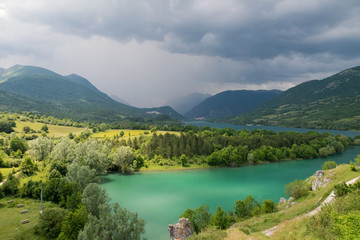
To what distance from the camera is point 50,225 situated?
1067 inches

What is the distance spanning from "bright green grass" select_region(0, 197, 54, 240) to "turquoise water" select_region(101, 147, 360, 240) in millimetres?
15423

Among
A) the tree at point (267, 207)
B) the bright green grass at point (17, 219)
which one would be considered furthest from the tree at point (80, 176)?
the tree at point (267, 207)

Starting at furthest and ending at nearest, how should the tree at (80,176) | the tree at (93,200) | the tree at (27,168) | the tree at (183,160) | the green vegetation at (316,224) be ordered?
the tree at (183,160), the tree at (27,168), the tree at (80,176), the tree at (93,200), the green vegetation at (316,224)

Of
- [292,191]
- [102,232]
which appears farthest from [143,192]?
[292,191]

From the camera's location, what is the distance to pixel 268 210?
3125 centimetres

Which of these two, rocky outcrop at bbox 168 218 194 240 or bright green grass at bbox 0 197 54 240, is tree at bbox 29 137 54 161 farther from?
rocky outcrop at bbox 168 218 194 240

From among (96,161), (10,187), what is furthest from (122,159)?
(10,187)

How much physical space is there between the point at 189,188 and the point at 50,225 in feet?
107

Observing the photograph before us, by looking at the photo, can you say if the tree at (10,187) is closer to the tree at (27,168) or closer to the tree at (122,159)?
the tree at (27,168)

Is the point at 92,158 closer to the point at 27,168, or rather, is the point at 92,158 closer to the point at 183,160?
the point at 27,168

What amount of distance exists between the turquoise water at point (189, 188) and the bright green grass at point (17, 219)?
50.6ft

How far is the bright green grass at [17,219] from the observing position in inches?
1038

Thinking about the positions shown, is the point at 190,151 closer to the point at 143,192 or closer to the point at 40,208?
the point at 143,192

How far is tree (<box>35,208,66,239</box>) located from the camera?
87.2ft
